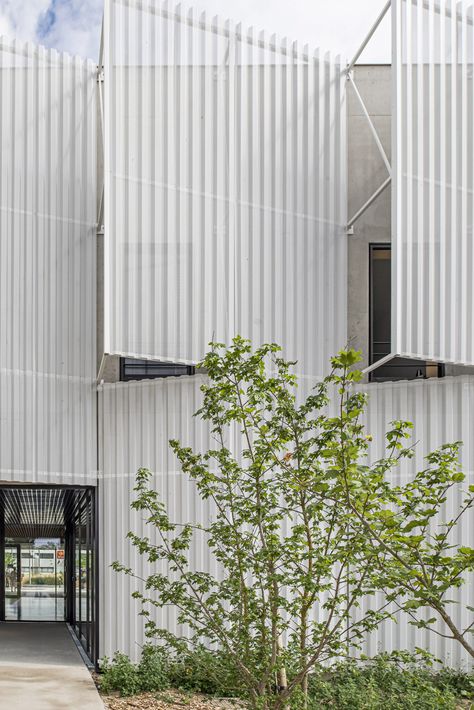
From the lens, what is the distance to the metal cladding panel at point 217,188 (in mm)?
11891

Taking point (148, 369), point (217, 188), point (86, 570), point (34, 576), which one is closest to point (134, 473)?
point (148, 369)

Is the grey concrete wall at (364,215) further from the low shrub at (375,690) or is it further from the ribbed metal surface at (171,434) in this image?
the low shrub at (375,690)

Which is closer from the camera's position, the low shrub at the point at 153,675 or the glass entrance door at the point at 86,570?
the low shrub at the point at 153,675

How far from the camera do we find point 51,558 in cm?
2898

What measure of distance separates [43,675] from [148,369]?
4.49 meters

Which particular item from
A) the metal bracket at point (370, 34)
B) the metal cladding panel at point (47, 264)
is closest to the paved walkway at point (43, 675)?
the metal cladding panel at point (47, 264)

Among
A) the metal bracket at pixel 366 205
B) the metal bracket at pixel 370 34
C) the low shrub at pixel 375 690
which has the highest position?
the metal bracket at pixel 370 34

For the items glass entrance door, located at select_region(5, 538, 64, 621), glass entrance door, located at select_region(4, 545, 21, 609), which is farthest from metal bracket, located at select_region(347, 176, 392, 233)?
glass entrance door, located at select_region(4, 545, 21, 609)

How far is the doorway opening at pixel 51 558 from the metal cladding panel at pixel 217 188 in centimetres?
307

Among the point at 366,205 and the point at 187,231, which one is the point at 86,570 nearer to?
the point at 187,231

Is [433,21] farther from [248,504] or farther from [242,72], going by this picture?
[248,504]

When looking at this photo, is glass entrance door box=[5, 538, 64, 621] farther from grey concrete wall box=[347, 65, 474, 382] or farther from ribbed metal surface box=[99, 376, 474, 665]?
grey concrete wall box=[347, 65, 474, 382]

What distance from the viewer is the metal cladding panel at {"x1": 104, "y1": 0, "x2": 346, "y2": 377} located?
11891 millimetres

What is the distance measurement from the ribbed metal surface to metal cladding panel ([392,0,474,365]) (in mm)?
938
